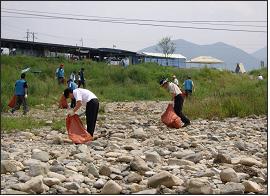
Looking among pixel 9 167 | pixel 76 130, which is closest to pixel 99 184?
pixel 9 167

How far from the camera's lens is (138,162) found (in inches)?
235

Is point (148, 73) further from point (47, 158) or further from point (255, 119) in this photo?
point (47, 158)

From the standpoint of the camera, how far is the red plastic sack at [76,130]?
8383mm

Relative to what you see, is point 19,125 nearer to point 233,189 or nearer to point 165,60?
point 233,189

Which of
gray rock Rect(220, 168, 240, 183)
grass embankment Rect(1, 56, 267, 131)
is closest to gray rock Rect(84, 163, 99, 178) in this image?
gray rock Rect(220, 168, 240, 183)

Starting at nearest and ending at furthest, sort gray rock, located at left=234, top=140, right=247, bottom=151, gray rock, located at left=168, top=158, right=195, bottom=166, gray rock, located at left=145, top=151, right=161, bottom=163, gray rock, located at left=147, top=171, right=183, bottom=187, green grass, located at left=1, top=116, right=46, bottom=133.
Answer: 1. gray rock, located at left=147, top=171, right=183, bottom=187
2. gray rock, located at left=168, top=158, right=195, bottom=166
3. gray rock, located at left=145, top=151, right=161, bottom=163
4. gray rock, located at left=234, top=140, right=247, bottom=151
5. green grass, located at left=1, top=116, right=46, bottom=133

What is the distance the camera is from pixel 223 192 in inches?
194

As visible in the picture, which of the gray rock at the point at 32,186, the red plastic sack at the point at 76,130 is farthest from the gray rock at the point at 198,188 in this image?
the red plastic sack at the point at 76,130

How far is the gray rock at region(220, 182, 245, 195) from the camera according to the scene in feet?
16.1

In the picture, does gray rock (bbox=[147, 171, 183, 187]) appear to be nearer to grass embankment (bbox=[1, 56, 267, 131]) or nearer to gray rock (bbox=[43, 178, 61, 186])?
gray rock (bbox=[43, 178, 61, 186])

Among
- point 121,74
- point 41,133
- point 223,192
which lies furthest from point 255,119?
point 121,74

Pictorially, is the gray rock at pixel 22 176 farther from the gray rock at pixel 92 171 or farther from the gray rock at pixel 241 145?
the gray rock at pixel 241 145

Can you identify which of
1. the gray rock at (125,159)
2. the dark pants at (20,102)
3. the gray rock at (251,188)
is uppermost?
the dark pants at (20,102)

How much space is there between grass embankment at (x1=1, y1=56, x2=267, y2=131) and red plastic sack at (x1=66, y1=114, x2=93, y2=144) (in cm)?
563
